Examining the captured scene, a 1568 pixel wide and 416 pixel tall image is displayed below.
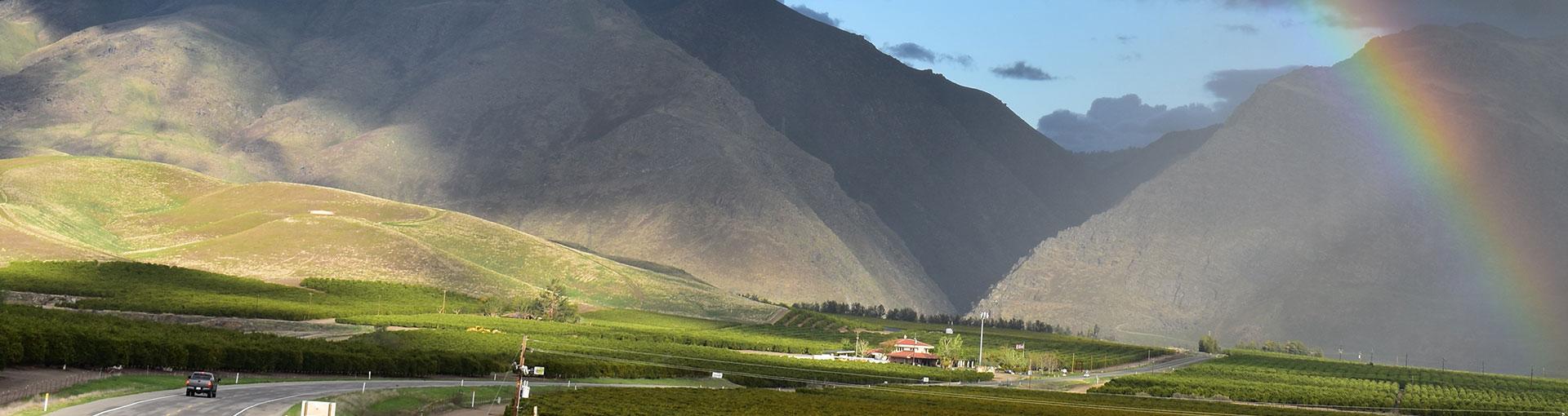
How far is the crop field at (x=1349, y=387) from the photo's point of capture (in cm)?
12825

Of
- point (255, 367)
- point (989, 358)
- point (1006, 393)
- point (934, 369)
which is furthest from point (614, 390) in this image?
point (989, 358)

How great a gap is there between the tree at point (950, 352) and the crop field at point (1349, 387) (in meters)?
27.6

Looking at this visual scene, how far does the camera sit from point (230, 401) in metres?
64.4

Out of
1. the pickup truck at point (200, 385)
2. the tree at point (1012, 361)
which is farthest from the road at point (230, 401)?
the tree at point (1012, 361)

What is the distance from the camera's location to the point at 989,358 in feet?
598

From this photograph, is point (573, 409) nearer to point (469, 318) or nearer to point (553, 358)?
point (553, 358)

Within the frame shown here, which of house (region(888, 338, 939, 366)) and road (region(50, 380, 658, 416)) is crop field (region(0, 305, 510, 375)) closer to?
road (region(50, 380, 658, 416))

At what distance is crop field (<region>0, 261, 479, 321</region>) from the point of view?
14925cm

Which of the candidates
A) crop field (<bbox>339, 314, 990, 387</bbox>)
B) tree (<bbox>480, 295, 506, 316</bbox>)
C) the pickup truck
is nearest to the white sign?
the pickup truck

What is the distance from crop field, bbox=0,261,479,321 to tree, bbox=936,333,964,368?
65438mm

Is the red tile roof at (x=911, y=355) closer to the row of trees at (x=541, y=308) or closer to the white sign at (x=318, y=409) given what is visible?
the row of trees at (x=541, y=308)

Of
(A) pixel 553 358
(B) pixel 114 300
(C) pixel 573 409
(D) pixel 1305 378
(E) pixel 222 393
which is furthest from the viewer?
(D) pixel 1305 378

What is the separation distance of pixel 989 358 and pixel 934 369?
35675 millimetres

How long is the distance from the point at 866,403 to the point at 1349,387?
85218mm
